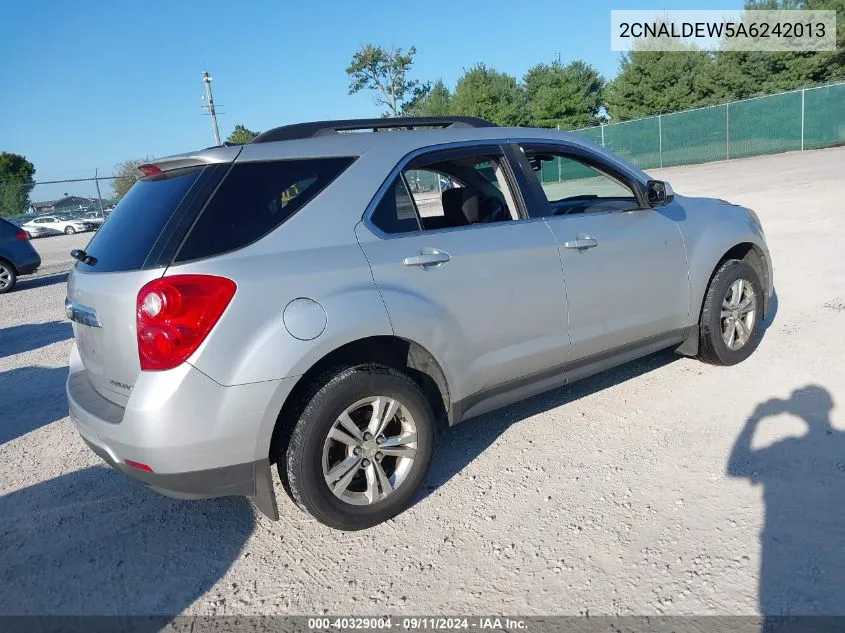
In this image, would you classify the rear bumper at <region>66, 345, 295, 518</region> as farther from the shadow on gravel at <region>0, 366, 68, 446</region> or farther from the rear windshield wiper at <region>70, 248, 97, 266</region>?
the shadow on gravel at <region>0, 366, 68, 446</region>

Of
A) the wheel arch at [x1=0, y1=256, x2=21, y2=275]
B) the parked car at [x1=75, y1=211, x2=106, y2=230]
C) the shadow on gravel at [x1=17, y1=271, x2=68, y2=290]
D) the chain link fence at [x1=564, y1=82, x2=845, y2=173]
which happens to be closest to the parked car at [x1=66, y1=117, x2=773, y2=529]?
the wheel arch at [x1=0, y1=256, x2=21, y2=275]

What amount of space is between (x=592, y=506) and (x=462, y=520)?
24.0 inches

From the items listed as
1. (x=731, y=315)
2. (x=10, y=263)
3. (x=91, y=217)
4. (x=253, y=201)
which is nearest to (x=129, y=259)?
(x=253, y=201)

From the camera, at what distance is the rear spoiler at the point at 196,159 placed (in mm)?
2723

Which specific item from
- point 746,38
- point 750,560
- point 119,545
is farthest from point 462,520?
point 746,38

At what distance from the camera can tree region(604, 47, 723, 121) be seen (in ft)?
129

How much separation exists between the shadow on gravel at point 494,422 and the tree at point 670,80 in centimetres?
4050

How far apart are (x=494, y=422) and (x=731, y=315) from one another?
1893 mm

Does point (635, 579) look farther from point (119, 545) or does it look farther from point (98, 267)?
point (98, 267)

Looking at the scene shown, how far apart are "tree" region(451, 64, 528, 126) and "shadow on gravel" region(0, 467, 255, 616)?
151ft

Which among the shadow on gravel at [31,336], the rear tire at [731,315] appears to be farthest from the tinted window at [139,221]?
the shadow on gravel at [31,336]

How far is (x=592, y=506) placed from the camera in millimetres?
2916

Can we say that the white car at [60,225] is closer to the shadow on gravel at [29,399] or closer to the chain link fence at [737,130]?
the chain link fence at [737,130]

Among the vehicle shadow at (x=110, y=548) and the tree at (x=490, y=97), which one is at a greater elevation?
the tree at (x=490, y=97)
